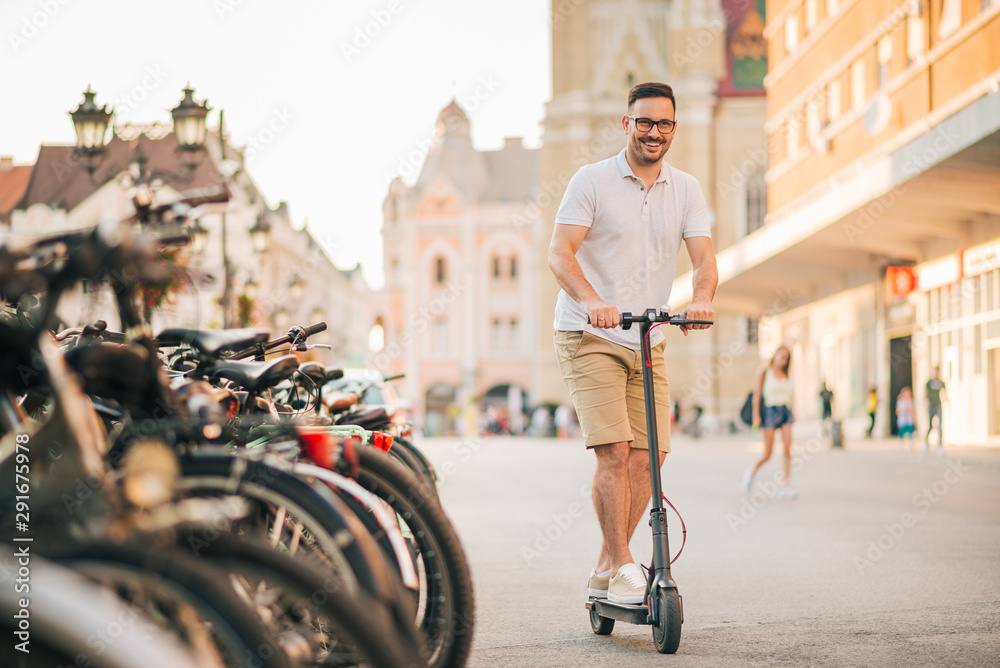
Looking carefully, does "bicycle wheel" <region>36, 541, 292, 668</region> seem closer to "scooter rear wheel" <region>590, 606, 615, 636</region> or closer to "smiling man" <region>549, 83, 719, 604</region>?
"smiling man" <region>549, 83, 719, 604</region>

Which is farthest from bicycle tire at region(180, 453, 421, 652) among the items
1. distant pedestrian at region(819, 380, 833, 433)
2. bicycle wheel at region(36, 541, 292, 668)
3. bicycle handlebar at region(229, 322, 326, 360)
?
distant pedestrian at region(819, 380, 833, 433)

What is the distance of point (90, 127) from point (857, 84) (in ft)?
75.1

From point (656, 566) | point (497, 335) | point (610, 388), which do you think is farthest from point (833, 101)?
point (497, 335)

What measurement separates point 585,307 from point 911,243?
27.0 m

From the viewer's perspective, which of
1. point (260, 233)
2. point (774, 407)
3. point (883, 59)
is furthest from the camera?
point (883, 59)

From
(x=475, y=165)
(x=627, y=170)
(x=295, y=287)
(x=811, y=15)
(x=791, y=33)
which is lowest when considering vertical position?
(x=627, y=170)

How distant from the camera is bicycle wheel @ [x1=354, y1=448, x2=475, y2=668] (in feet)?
10.3

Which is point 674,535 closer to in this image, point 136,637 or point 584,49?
point 136,637

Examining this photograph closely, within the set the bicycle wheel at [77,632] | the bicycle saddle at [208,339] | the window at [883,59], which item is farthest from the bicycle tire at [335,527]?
the window at [883,59]

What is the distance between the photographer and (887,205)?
2539 centimetres

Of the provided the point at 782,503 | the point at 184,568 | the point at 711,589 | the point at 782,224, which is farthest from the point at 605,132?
the point at 184,568

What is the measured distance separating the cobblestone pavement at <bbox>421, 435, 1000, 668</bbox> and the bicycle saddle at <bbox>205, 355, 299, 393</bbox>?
1.44 m

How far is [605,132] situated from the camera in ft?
228

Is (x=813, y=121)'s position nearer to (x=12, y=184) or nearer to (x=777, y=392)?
(x=777, y=392)
